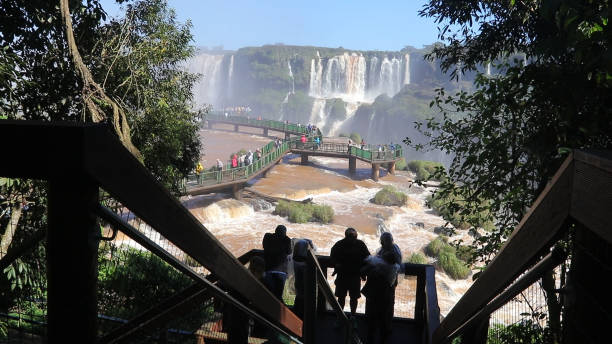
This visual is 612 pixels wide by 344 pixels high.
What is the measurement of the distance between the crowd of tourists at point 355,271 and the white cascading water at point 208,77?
79617 millimetres

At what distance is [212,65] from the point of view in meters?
83.2

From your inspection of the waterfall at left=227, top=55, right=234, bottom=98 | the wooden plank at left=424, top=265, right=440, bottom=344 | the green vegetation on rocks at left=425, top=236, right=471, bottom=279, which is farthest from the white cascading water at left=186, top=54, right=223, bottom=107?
the wooden plank at left=424, top=265, right=440, bottom=344

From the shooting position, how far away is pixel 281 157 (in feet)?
110

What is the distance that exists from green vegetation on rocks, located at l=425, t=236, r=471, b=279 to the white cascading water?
6626 cm

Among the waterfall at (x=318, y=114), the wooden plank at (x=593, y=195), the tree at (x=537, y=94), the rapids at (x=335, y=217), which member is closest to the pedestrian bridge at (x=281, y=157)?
the rapids at (x=335, y=217)

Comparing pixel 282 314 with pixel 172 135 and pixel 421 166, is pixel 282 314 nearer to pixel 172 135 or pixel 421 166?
pixel 172 135

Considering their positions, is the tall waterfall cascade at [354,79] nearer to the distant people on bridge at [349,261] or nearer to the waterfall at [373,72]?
the waterfall at [373,72]

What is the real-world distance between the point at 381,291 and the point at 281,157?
97.1ft

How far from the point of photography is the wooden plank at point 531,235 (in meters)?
1.04

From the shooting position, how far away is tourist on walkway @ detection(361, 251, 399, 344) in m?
3.99

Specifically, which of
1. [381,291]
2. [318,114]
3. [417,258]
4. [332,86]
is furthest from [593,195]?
[332,86]

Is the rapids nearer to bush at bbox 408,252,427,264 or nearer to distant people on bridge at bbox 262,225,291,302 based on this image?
bush at bbox 408,252,427,264

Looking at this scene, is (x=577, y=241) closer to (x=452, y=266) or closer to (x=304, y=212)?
(x=452, y=266)

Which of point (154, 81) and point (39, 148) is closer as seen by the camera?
point (39, 148)
